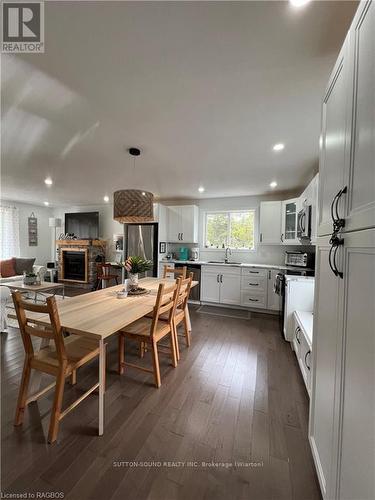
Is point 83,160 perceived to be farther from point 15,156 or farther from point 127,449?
point 127,449

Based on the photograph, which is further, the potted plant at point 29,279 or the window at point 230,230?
the window at point 230,230

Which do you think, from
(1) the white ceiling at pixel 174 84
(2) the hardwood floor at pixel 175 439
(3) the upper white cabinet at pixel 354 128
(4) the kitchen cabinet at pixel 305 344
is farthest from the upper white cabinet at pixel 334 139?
(2) the hardwood floor at pixel 175 439

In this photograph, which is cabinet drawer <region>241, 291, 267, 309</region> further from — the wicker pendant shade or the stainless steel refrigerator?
the wicker pendant shade

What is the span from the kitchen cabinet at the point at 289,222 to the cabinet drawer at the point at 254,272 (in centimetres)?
72

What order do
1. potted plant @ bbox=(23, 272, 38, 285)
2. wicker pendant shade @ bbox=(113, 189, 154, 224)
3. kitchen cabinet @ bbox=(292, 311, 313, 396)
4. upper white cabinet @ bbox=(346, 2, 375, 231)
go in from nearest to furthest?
upper white cabinet @ bbox=(346, 2, 375, 231) → kitchen cabinet @ bbox=(292, 311, 313, 396) → wicker pendant shade @ bbox=(113, 189, 154, 224) → potted plant @ bbox=(23, 272, 38, 285)

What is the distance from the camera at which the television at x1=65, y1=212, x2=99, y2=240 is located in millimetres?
6363

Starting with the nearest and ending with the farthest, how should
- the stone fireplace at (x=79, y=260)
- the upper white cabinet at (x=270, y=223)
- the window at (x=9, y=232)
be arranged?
1. the upper white cabinet at (x=270, y=223)
2. the window at (x=9, y=232)
3. the stone fireplace at (x=79, y=260)

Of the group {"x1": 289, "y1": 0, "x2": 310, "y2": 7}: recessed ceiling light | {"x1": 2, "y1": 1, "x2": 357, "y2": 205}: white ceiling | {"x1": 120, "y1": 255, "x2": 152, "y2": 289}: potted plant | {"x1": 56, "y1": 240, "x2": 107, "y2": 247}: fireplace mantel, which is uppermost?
{"x1": 2, "y1": 1, "x2": 357, "y2": 205}: white ceiling

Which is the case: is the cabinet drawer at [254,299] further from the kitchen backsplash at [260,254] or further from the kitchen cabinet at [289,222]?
the kitchen cabinet at [289,222]

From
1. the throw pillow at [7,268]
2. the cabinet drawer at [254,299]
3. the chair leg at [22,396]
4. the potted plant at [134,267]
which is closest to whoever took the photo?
the chair leg at [22,396]

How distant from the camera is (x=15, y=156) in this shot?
9.38ft

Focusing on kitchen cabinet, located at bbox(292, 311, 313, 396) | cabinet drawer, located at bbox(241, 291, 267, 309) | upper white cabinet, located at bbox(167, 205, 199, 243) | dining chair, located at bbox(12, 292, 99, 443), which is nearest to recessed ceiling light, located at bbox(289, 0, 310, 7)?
dining chair, located at bbox(12, 292, 99, 443)

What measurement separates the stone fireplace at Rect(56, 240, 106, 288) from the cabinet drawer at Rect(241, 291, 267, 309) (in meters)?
4.47

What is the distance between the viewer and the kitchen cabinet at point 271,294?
4.02 meters
